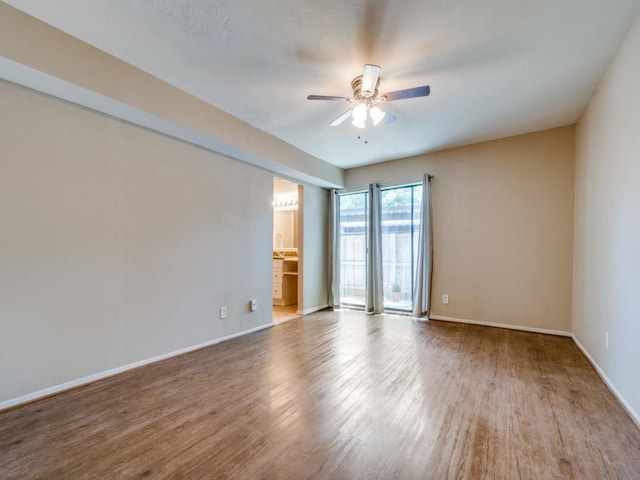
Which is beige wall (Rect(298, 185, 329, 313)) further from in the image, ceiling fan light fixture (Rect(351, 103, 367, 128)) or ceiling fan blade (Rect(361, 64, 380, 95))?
ceiling fan blade (Rect(361, 64, 380, 95))

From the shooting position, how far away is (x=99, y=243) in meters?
2.56

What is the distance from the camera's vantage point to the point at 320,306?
5.52m

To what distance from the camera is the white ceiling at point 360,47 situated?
1855 mm

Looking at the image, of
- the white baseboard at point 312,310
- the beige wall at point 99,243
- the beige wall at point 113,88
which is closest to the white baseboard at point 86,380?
the beige wall at point 99,243

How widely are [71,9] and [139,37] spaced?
1.21 feet

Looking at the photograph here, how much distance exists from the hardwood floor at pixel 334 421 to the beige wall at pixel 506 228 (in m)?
0.99

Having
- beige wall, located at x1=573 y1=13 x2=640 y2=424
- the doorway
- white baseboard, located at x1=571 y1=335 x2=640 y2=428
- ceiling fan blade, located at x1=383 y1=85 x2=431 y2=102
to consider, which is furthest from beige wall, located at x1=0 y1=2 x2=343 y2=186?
white baseboard, located at x1=571 y1=335 x2=640 y2=428

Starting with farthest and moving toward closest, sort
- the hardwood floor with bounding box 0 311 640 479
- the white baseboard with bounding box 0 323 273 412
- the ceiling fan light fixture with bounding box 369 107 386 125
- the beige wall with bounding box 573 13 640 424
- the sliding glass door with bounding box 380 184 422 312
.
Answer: the sliding glass door with bounding box 380 184 422 312 < the ceiling fan light fixture with bounding box 369 107 386 125 < the white baseboard with bounding box 0 323 273 412 < the beige wall with bounding box 573 13 640 424 < the hardwood floor with bounding box 0 311 640 479

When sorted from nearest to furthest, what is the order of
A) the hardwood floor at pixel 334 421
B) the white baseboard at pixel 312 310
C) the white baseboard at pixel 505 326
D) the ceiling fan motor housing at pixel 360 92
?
the hardwood floor at pixel 334 421 < the ceiling fan motor housing at pixel 360 92 < the white baseboard at pixel 505 326 < the white baseboard at pixel 312 310

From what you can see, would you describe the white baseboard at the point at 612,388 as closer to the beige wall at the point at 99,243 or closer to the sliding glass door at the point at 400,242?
the sliding glass door at the point at 400,242

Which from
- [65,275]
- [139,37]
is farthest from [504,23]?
[65,275]

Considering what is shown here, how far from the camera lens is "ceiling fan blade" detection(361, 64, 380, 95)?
2.13 meters

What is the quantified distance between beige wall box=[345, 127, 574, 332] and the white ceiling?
786 millimetres

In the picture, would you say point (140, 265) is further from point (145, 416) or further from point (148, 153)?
point (145, 416)
